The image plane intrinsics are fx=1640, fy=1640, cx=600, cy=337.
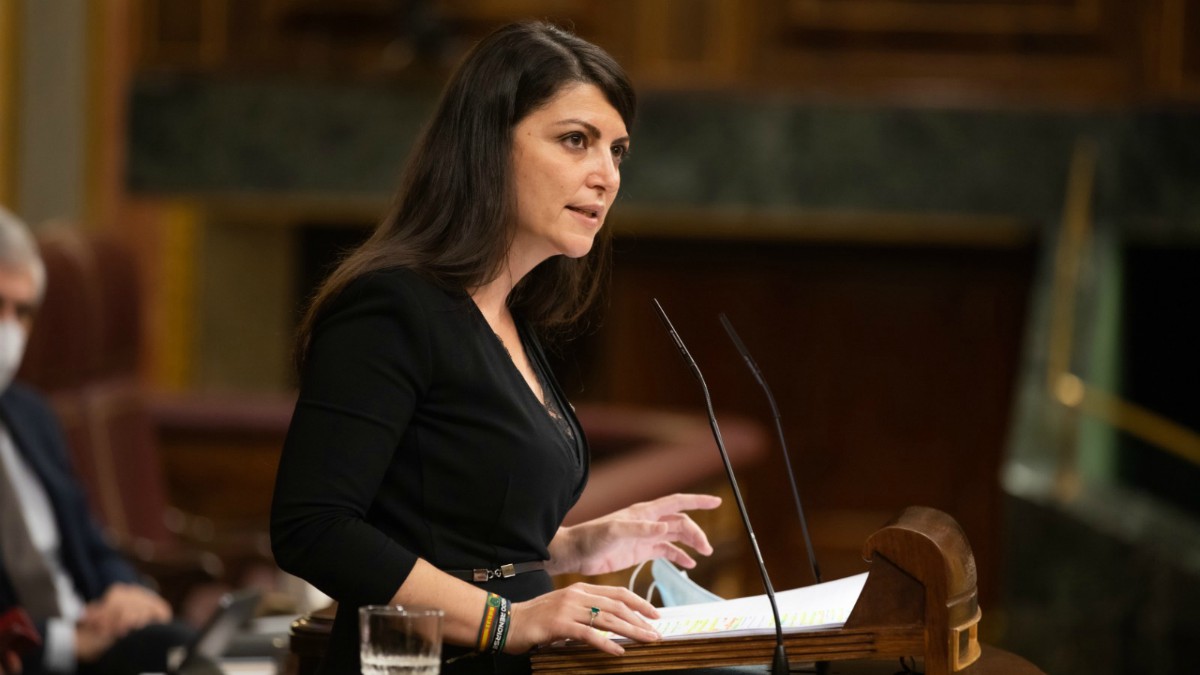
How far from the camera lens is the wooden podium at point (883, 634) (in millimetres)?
1396

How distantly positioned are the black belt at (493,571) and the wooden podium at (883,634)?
11 cm

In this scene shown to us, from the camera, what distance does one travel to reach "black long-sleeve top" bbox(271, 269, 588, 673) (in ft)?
4.64

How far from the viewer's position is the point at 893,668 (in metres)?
1.62

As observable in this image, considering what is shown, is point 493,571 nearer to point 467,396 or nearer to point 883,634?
point 467,396

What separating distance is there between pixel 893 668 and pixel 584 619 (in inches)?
15.4

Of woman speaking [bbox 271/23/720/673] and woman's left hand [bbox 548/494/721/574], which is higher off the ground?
woman speaking [bbox 271/23/720/673]

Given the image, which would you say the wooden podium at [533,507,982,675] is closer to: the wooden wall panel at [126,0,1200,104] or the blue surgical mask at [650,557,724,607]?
the blue surgical mask at [650,557,724,607]

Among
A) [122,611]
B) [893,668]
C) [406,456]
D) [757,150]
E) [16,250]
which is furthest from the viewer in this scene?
[757,150]

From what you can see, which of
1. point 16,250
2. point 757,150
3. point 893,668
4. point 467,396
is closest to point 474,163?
point 467,396

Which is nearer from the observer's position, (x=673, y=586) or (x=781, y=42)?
(x=673, y=586)

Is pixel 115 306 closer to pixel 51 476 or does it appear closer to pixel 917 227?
pixel 51 476

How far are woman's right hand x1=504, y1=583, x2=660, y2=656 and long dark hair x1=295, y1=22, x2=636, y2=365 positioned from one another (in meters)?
0.32

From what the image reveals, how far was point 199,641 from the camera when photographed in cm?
253

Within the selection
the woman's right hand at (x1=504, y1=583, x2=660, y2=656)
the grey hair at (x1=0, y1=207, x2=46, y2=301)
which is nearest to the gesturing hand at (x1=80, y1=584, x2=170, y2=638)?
the grey hair at (x1=0, y1=207, x2=46, y2=301)
